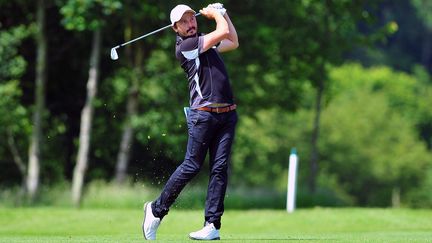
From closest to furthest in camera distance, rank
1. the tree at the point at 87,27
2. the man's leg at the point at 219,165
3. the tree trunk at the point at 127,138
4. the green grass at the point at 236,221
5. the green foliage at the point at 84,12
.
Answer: the man's leg at the point at 219,165
the green grass at the point at 236,221
the green foliage at the point at 84,12
the tree at the point at 87,27
the tree trunk at the point at 127,138

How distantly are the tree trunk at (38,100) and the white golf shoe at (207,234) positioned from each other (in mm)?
17933

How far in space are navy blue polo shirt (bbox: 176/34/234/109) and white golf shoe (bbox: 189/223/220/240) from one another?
3.72ft

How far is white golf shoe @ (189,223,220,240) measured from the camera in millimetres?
11827

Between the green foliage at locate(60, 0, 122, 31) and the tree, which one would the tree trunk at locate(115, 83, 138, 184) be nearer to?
the tree

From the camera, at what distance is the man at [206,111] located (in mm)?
11711

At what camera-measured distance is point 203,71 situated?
1173 centimetres

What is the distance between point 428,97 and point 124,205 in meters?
72.0

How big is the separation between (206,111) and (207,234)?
1.14 metres

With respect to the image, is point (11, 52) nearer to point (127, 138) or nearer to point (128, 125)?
point (128, 125)

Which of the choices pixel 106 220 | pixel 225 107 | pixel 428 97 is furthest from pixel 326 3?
pixel 428 97

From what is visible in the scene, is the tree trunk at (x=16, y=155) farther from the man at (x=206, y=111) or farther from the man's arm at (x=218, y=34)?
the man's arm at (x=218, y=34)

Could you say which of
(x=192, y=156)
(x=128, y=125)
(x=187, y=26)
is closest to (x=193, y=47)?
(x=187, y=26)

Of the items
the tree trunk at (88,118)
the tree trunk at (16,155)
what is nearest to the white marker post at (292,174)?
the tree trunk at (88,118)

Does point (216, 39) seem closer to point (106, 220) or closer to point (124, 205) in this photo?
point (106, 220)
